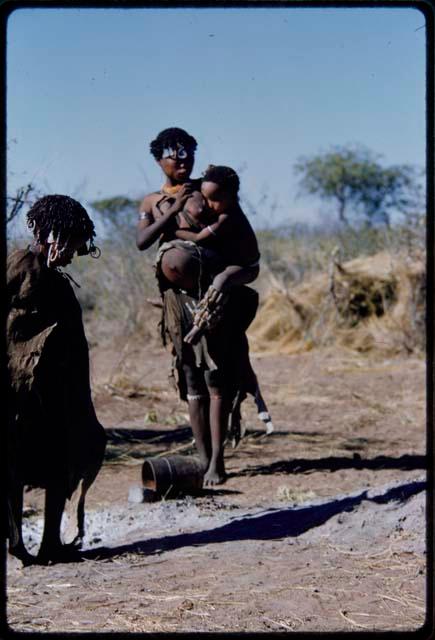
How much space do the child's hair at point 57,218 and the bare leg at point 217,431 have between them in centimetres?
226

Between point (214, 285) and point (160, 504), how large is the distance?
1.37m

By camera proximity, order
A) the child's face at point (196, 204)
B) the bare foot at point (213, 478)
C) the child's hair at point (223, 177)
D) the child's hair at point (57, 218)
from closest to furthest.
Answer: the child's hair at point (57, 218) < the child's hair at point (223, 177) < the child's face at point (196, 204) < the bare foot at point (213, 478)

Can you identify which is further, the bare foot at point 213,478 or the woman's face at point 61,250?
the bare foot at point 213,478

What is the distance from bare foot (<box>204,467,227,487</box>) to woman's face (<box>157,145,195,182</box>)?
1.94m

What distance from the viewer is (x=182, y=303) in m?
6.24

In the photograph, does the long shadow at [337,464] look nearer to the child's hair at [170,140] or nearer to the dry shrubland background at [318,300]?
the child's hair at [170,140]

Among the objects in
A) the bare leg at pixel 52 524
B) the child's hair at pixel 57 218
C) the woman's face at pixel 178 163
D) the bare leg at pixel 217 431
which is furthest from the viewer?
the bare leg at pixel 217 431

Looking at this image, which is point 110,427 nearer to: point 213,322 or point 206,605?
point 213,322

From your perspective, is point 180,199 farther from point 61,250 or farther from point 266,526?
point 266,526

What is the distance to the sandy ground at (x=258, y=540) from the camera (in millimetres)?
3842

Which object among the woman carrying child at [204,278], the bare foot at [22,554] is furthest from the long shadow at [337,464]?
the bare foot at [22,554]

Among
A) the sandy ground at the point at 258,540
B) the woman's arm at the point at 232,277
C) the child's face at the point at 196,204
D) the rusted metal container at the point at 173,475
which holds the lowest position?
the sandy ground at the point at 258,540

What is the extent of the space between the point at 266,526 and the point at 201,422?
1.23 m

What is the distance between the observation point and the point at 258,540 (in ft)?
16.7
